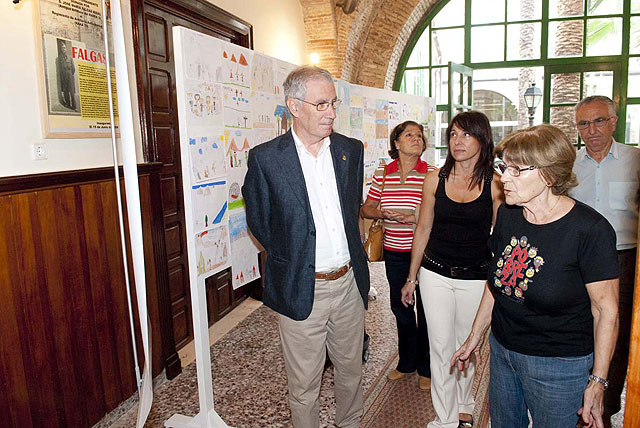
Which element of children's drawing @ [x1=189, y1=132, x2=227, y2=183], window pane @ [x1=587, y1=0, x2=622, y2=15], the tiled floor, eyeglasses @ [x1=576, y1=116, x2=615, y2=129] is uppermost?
window pane @ [x1=587, y1=0, x2=622, y2=15]

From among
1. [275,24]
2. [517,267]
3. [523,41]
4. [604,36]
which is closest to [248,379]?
[517,267]

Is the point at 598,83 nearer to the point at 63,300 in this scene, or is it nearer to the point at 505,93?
the point at 505,93

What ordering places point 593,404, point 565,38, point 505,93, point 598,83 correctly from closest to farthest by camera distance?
1. point 593,404
2. point 598,83
3. point 565,38
4. point 505,93

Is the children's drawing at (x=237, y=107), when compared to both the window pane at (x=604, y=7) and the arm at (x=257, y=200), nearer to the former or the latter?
the arm at (x=257, y=200)

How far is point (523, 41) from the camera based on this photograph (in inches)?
316

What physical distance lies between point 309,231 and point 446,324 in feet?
2.74

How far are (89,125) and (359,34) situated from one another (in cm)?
512

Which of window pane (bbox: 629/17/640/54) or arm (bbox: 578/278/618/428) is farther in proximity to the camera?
window pane (bbox: 629/17/640/54)

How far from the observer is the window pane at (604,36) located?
7551 mm

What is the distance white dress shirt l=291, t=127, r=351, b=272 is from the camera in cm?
210

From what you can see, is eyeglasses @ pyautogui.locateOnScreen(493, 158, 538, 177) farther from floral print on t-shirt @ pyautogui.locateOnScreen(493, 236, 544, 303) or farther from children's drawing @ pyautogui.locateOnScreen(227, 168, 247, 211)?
children's drawing @ pyautogui.locateOnScreen(227, 168, 247, 211)

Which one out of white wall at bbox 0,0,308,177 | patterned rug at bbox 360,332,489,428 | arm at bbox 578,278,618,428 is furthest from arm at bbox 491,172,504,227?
white wall at bbox 0,0,308,177

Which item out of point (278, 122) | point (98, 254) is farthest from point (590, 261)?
point (98, 254)

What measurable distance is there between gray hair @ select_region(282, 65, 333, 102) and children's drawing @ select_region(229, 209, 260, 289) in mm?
834
